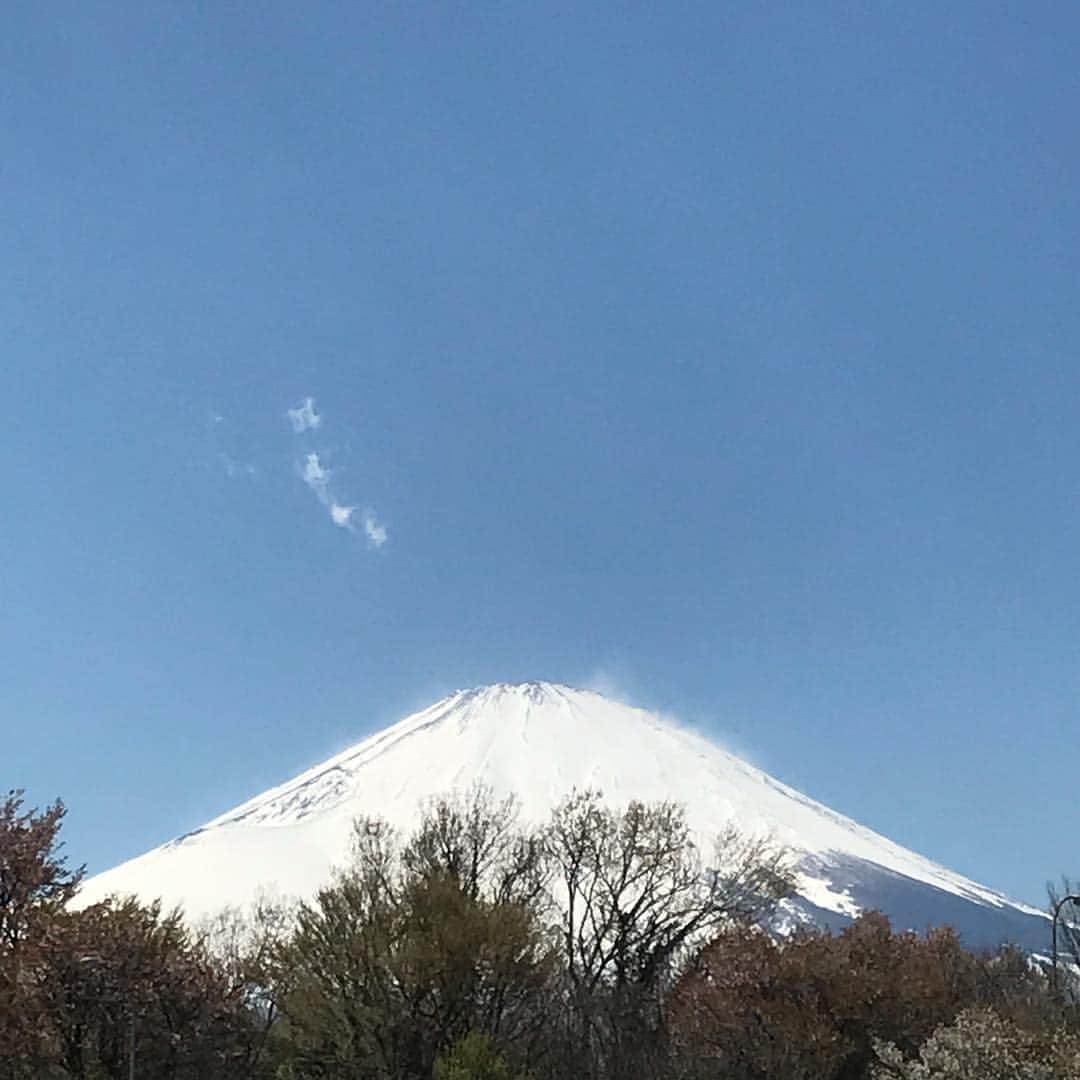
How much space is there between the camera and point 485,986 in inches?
1064

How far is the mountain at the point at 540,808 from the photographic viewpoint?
441 feet

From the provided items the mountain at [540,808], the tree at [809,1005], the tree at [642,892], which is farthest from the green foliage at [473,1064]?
the mountain at [540,808]

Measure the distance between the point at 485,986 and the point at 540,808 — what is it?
375 ft

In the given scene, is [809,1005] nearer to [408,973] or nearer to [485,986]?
[485,986]

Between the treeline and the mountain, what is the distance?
3421 inches

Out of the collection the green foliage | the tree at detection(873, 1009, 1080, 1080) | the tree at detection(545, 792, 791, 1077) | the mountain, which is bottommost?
the green foliage

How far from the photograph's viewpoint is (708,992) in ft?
99.5

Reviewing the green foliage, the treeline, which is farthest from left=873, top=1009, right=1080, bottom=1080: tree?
the green foliage

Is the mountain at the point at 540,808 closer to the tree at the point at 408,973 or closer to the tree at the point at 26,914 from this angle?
the tree at the point at 408,973

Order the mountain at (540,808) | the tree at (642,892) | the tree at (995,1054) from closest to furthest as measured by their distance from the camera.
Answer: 1. the tree at (995,1054)
2. the tree at (642,892)
3. the mountain at (540,808)

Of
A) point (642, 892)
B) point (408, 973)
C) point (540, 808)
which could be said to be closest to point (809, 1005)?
point (408, 973)

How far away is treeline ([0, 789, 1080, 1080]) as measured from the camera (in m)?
23.1

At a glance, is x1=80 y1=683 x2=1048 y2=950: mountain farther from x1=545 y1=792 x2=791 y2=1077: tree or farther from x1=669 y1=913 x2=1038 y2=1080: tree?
x1=669 y1=913 x2=1038 y2=1080: tree

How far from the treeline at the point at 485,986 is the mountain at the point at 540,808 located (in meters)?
86.9
